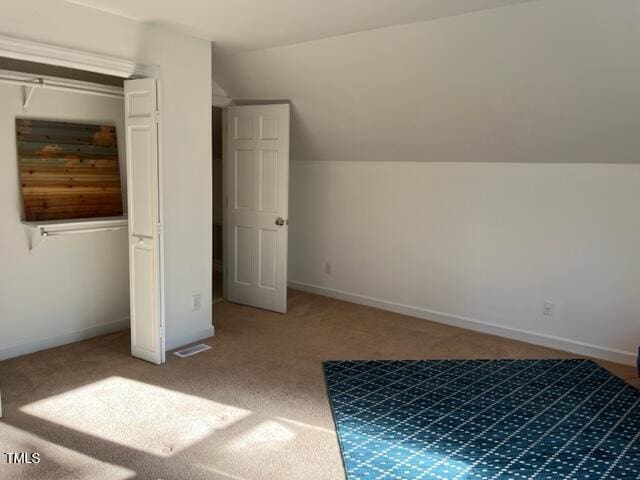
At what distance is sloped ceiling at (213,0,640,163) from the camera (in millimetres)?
3305

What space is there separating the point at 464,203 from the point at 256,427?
2844mm

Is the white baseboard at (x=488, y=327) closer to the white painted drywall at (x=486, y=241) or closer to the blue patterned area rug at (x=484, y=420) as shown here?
the white painted drywall at (x=486, y=241)

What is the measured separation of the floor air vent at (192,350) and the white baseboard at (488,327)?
77.1 inches

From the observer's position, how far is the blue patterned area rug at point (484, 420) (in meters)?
2.65

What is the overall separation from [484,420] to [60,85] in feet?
11.5

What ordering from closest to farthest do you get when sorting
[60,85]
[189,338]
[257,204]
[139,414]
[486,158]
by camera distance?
1. [139,414]
2. [60,85]
3. [189,338]
4. [486,158]
5. [257,204]

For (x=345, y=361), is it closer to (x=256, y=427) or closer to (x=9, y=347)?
(x=256, y=427)

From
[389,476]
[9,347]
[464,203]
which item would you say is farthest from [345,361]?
[9,347]

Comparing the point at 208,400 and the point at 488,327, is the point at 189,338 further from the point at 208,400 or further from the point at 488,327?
the point at 488,327

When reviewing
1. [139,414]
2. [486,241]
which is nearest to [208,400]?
[139,414]

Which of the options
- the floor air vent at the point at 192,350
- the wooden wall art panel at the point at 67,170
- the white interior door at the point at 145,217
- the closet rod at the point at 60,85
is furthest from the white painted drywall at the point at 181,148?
the wooden wall art panel at the point at 67,170

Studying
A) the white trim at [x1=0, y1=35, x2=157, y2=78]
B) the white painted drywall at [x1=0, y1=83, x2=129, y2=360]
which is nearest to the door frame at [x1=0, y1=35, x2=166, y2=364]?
the white trim at [x1=0, y1=35, x2=157, y2=78]

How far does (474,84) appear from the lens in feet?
13.0

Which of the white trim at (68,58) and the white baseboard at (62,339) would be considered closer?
the white trim at (68,58)
